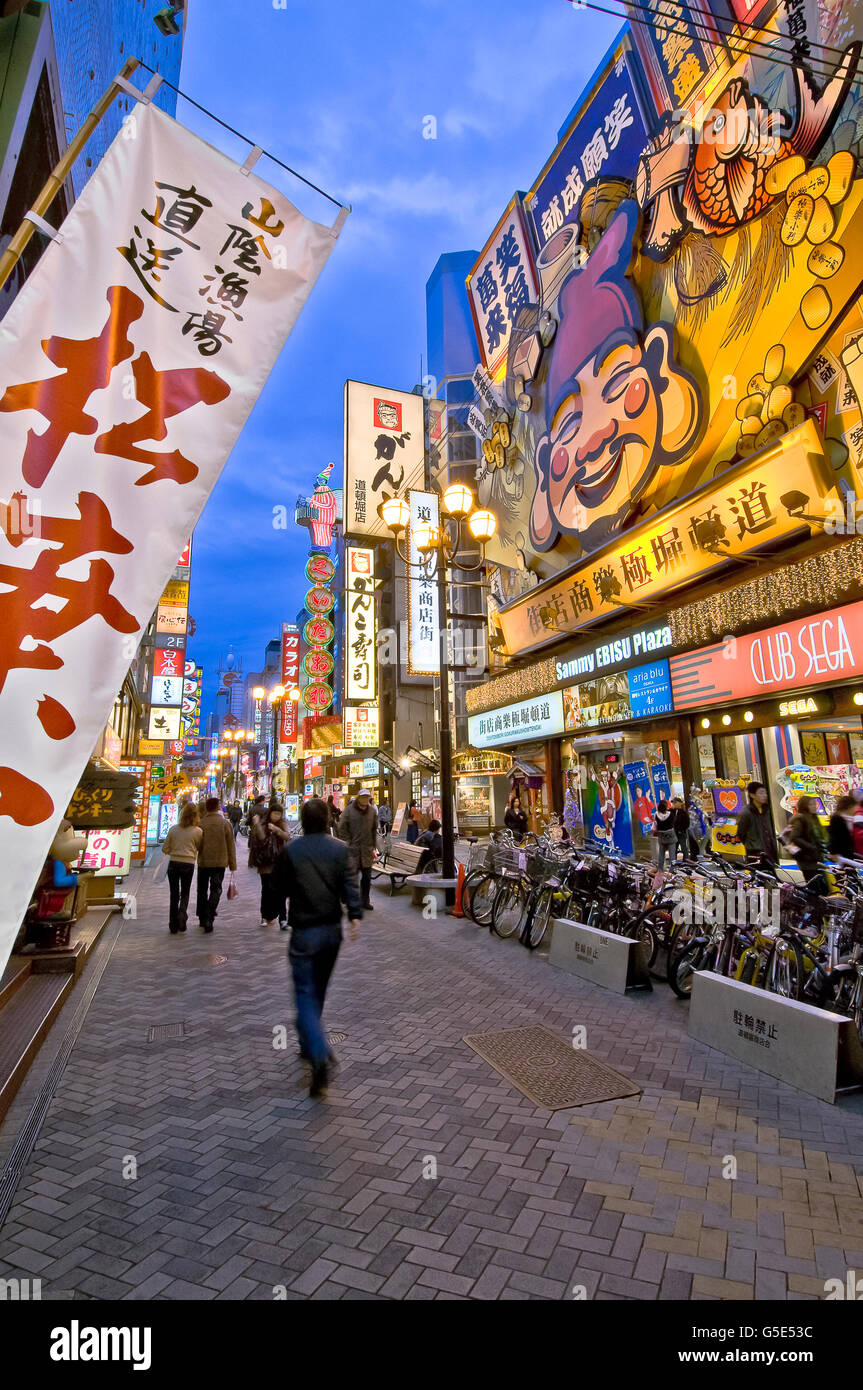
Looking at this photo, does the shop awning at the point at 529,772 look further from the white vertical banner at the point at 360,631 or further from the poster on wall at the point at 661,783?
the white vertical banner at the point at 360,631

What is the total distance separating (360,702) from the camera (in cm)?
3002

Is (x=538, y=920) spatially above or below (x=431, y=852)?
below

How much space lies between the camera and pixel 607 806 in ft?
54.9

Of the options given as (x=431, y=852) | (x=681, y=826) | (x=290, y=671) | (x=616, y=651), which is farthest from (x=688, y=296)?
(x=290, y=671)

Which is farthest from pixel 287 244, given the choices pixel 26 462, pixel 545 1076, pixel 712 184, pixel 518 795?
pixel 518 795

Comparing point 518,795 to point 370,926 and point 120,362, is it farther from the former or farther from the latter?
point 120,362

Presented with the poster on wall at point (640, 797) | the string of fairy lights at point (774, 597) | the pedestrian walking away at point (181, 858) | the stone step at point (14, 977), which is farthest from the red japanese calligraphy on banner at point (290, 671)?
the stone step at point (14, 977)

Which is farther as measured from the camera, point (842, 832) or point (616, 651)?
point (616, 651)

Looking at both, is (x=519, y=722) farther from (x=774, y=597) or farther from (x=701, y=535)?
(x=774, y=597)

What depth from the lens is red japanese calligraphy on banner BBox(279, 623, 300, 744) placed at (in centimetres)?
5212

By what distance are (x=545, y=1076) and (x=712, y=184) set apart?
15014 mm

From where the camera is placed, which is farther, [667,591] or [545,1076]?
[667,591]

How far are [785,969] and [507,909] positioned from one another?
5.06 m

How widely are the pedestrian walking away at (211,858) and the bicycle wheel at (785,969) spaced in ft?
26.2
